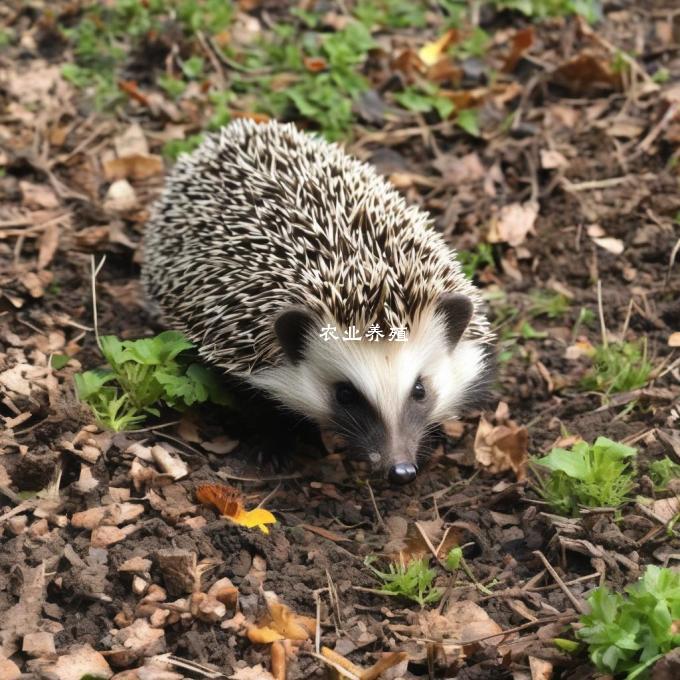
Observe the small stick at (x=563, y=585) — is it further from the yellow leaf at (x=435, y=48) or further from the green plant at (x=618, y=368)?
the yellow leaf at (x=435, y=48)

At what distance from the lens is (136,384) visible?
3.81 metres

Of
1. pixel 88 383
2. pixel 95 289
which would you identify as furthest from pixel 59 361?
pixel 95 289

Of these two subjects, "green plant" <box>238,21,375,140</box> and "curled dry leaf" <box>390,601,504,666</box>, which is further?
"green plant" <box>238,21,375,140</box>

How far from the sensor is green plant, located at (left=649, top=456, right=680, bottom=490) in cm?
338

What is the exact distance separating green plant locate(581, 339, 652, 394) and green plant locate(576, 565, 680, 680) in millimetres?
1654

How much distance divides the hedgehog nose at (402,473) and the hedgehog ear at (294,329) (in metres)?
0.67

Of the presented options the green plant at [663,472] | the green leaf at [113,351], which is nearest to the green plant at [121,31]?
the green leaf at [113,351]

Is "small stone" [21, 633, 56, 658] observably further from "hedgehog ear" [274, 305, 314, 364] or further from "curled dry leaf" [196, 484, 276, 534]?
"hedgehog ear" [274, 305, 314, 364]

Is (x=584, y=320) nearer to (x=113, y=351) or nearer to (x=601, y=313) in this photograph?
(x=601, y=313)

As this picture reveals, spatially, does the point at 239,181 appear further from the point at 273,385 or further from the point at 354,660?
the point at 354,660

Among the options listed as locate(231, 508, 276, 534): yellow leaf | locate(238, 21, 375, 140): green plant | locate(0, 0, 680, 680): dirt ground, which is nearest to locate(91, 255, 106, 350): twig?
locate(0, 0, 680, 680): dirt ground

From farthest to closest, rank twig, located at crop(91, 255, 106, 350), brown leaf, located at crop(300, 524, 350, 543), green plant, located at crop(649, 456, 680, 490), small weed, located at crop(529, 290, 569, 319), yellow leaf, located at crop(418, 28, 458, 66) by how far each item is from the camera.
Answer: yellow leaf, located at crop(418, 28, 458, 66) < small weed, located at crop(529, 290, 569, 319) < twig, located at crop(91, 255, 106, 350) < brown leaf, located at crop(300, 524, 350, 543) < green plant, located at crop(649, 456, 680, 490)

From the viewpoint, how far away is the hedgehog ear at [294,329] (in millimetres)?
3725

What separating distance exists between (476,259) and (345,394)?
143 centimetres
